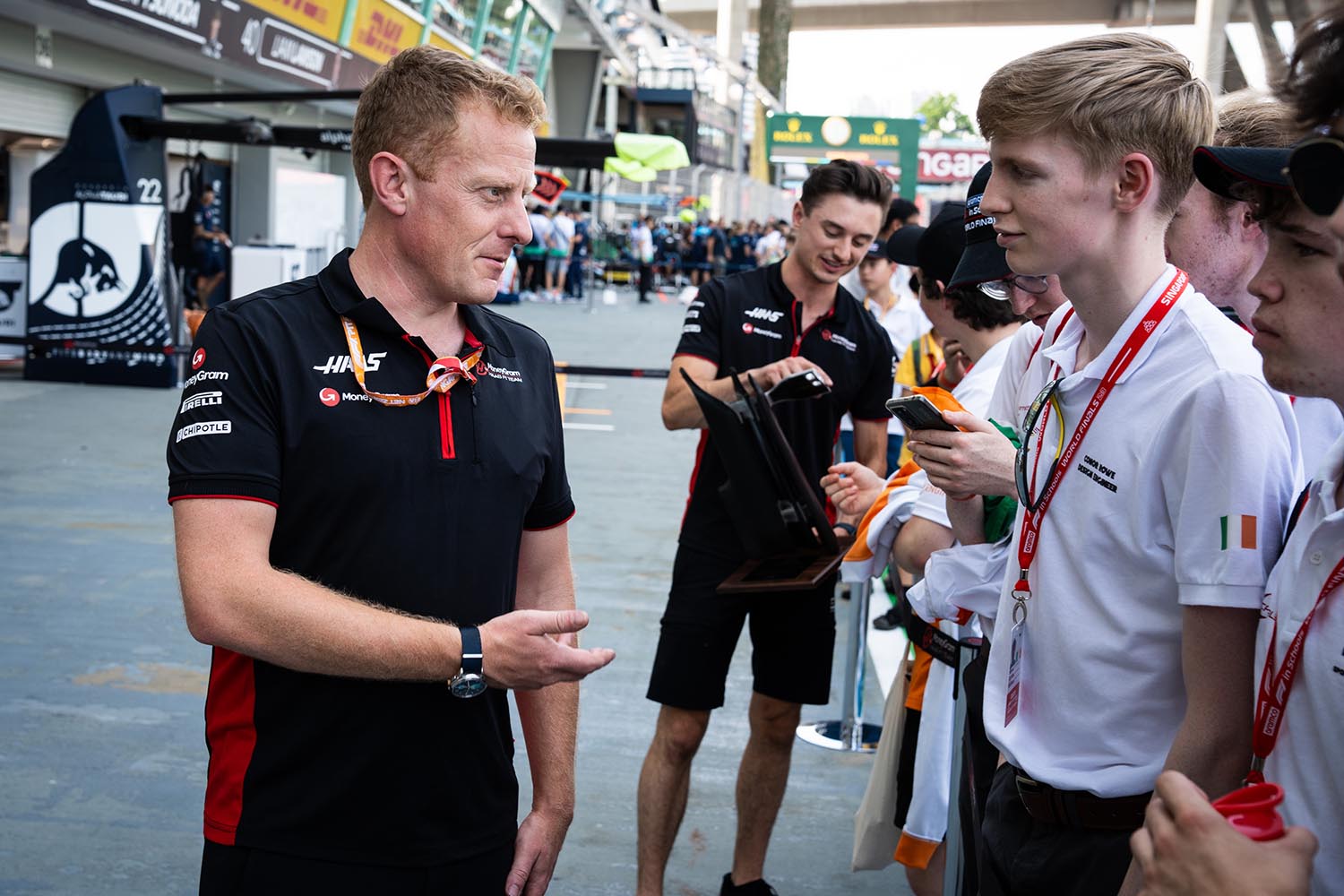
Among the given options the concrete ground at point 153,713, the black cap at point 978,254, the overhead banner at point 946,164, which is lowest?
the concrete ground at point 153,713

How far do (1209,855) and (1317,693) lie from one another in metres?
0.27

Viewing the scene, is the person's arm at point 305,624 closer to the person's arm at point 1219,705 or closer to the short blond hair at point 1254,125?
the person's arm at point 1219,705

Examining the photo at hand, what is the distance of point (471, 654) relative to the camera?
1980 millimetres

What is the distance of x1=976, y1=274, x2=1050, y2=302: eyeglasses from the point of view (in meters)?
3.19

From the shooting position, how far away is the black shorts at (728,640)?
402 cm

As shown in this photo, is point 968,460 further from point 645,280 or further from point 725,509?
point 645,280

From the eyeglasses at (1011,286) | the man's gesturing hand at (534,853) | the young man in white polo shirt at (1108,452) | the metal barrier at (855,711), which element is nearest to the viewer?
the young man in white polo shirt at (1108,452)

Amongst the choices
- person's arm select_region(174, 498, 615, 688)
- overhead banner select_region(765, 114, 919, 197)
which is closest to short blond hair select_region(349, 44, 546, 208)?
person's arm select_region(174, 498, 615, 688)

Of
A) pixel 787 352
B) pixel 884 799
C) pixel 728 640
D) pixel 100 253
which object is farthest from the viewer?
pixel 100 253

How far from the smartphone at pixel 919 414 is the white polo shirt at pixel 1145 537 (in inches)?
12.2

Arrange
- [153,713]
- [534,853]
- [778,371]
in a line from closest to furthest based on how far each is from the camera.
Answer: [534,853] < [778,371] < [153,713]

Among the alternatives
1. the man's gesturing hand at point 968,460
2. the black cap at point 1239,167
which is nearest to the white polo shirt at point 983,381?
the man's gesturing hand at point 968,460

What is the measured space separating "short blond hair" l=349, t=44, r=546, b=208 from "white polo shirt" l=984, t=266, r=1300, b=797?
1.14 metres

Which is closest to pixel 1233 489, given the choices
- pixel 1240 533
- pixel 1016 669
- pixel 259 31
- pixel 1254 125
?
pixel 1240 533
